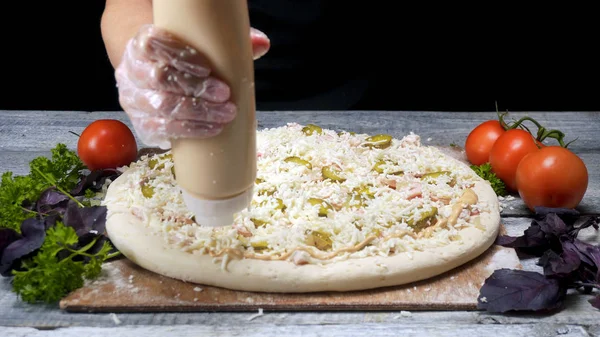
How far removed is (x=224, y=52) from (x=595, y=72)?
3.43 m

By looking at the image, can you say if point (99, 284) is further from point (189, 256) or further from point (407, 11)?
point (407, 11)

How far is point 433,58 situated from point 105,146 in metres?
2.07

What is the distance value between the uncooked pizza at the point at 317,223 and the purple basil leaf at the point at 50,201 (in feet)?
0.57

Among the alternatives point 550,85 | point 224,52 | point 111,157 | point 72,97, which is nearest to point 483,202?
point 224,52

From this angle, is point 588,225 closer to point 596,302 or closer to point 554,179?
point 554,179

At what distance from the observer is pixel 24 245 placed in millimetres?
2219

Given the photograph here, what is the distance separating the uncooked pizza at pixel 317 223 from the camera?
2160mm

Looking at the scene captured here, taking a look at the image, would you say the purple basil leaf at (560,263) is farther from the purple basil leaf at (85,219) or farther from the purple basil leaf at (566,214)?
the purple basil leaf at (85,219)

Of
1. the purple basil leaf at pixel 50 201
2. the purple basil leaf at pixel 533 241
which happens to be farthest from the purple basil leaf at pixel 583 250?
the purple basil leaf at pixel 50 201

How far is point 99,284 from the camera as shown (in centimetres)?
220

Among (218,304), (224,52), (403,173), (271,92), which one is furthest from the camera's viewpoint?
(271,92)

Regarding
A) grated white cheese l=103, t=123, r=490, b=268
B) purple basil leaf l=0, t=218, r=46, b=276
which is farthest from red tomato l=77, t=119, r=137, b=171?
purple basil leaf l=0, t=218, r=46, b=276

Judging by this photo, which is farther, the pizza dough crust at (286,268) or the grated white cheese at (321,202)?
the grated white cheese at (321,202)

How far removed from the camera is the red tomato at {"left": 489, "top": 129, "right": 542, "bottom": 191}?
2.95 meters
